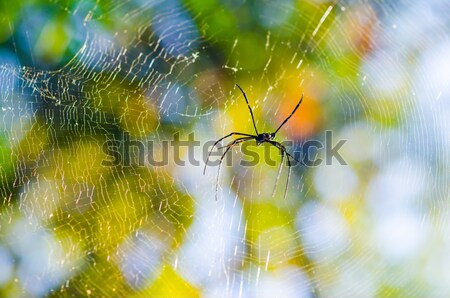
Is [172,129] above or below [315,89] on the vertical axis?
below

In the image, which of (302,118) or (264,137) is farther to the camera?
(302,118)

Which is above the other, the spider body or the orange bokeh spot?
the orange bokeh spot

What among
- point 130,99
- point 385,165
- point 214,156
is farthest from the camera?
point 385,165

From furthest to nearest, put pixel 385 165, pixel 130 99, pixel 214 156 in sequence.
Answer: pixel 385 165 → pixel 214 156 → pixel 130 99

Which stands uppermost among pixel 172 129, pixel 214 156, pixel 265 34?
pixel 265 34

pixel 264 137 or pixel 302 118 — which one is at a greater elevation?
pixel 302 118

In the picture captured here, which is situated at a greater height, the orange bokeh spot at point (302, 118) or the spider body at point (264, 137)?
the orange bokeh spot at point (302, 118)

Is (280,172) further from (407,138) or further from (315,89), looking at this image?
(407,138)

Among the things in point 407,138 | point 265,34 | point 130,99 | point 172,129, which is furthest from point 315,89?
point 130,99
